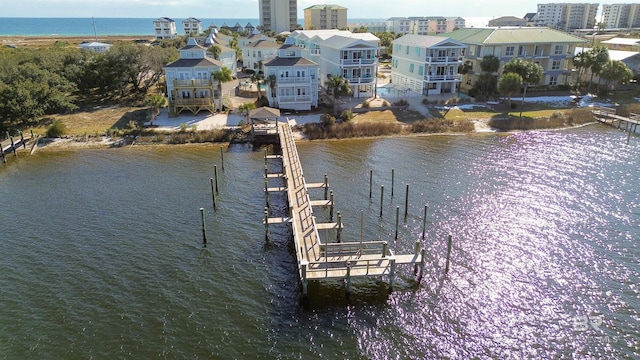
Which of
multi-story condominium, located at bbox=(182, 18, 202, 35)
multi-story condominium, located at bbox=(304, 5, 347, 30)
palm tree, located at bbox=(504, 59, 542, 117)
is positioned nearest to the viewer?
palm tree, located at bbox=(504, 59, 542, 117)

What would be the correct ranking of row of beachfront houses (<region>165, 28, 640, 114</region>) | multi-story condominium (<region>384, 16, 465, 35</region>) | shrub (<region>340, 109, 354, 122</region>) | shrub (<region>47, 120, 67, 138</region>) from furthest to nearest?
multi-story condominium (<region>384, 16, 465, 35</region>) < row of beachfront houses (<region>165, 28, 640, 114</region>) < shrub (<region>340, 109, 354, 122</region>) < shrub (<region>47, 120, 67, 138</region>)

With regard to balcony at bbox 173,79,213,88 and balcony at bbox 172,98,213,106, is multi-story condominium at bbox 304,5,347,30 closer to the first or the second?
balcony at bbox 173,79,213,88

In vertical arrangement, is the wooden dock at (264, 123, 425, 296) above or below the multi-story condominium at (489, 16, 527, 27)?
below

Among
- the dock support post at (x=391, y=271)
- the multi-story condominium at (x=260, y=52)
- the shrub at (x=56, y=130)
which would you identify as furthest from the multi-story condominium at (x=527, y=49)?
the shrub at (x=56, y=130)

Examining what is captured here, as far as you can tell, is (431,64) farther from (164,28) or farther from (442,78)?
(164,28)

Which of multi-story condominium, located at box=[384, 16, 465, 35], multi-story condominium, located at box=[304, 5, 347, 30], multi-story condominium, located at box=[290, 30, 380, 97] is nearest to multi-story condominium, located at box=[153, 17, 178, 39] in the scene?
multi-story condominium, located at box=[304, 5, 347, 30]

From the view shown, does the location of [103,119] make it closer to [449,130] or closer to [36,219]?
[36,219]

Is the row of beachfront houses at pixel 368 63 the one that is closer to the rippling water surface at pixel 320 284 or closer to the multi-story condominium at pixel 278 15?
the rippling water surface at pixel 320 284

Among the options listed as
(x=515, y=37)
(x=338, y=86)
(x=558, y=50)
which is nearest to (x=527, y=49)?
(x=515, y=37)
